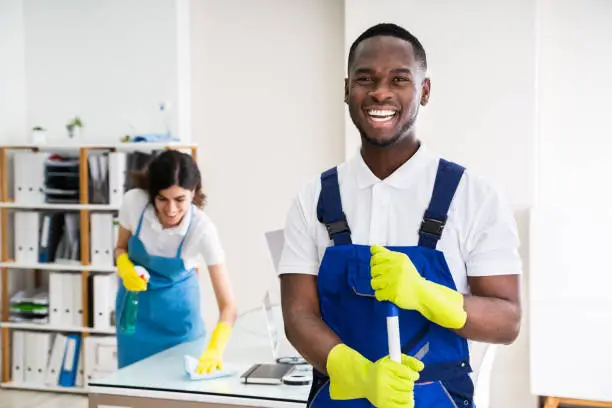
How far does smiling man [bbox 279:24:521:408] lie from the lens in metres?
1.19

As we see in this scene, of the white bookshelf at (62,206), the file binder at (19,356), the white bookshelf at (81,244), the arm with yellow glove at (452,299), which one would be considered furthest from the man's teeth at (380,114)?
the file binder at (19,356)

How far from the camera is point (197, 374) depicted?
2.24 meters

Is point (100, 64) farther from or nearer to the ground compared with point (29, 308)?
farther from the ground

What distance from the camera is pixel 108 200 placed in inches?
176

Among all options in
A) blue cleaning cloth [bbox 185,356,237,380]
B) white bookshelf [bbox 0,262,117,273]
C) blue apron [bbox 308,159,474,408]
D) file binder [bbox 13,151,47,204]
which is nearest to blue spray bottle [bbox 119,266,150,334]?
blue cleaning cloth [bbox 185,356,237,380]

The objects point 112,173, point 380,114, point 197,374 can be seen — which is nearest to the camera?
point 380,114

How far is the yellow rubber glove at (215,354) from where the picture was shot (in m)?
2.28

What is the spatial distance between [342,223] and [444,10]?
2890 millimetres

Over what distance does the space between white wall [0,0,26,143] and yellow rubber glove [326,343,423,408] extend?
4.07 metres

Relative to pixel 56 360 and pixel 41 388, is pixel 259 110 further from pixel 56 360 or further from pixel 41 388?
pixel 41 388

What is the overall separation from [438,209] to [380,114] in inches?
7.8

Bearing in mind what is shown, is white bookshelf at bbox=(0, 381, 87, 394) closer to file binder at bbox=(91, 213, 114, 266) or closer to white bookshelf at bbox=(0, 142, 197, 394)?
white bookshelf at bbox=(0, 142, 197, 394)

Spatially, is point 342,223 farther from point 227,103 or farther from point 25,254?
point 25,254

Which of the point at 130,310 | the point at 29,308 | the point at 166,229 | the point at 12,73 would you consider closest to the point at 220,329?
the point at 130,310
